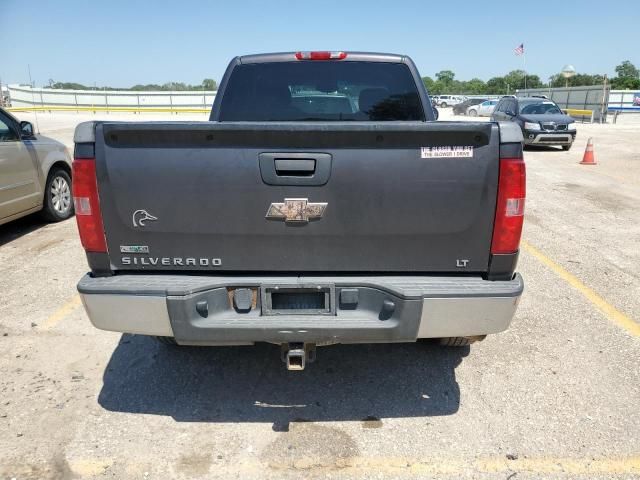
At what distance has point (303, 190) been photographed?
2539 mm

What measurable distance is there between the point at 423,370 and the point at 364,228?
1.48 meters

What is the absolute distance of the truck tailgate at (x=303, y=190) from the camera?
250 cm

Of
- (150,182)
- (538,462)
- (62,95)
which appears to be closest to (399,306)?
(538,462)

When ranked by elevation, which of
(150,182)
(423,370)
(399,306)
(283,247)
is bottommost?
(423,370)

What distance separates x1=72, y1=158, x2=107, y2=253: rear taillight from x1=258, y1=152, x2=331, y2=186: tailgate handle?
851 mm

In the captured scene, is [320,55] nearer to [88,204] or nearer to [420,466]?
[88,204]

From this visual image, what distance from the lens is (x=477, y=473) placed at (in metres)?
2.61

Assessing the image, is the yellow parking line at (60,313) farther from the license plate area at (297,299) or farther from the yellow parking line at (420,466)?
the license plate area at (297,299)

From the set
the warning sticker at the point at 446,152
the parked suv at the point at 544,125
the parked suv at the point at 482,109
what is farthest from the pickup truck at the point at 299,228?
the parked suv at the point at 482,109

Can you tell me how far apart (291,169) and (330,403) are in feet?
5.07

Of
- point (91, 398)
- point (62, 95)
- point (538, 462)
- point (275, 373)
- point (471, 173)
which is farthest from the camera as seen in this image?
point (62, 95)

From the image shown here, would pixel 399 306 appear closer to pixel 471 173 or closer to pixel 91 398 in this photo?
pixel 471 173

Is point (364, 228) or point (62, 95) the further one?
point (62, 95)

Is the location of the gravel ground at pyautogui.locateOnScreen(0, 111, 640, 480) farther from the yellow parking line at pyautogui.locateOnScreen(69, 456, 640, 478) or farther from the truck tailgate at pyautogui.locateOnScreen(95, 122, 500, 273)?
the truck tailgate at pyautogui.locateOnScreen(95, 122, 500, 273)
